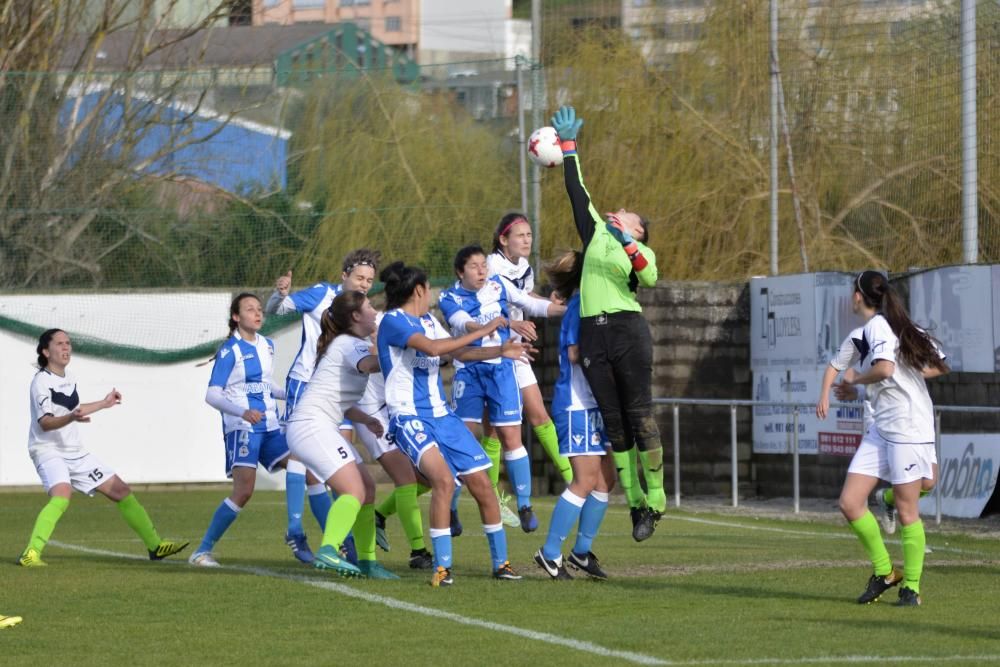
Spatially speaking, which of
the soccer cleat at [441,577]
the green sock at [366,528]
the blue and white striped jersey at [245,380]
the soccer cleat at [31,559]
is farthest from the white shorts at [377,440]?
the soccer cleat at [31,559]

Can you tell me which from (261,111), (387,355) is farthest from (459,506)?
(387,355)

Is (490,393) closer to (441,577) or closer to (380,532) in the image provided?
(380,532)

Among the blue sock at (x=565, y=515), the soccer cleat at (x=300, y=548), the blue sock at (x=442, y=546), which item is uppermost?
the blue sock at (x=565, y=515)

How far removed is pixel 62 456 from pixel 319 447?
3.22 m

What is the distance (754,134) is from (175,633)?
17285mm

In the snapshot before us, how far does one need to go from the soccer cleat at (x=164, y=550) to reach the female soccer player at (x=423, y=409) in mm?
2998

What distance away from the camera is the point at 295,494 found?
12.8 metres

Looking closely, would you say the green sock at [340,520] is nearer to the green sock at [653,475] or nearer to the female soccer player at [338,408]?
the female soccer player at [338,408]

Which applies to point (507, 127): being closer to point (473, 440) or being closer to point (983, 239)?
point (983, 239)

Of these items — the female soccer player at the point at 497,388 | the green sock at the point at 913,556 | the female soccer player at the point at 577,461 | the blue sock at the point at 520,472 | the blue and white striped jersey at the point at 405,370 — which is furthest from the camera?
the blue sock at the point at 520,472

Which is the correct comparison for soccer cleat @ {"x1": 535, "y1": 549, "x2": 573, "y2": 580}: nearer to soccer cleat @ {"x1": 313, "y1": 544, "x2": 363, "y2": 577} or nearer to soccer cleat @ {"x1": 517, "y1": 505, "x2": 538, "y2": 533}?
soccer cleat @ {"x1": 313, "y1": 544, "x2": 363, "y2": 577}

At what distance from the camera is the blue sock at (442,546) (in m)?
10.4

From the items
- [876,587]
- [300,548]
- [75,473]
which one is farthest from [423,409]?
[75,473]

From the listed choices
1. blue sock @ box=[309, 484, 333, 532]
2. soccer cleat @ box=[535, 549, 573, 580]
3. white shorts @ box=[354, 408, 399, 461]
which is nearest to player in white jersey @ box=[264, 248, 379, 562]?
blue sock @ box=[309, 484, 333, 532]
